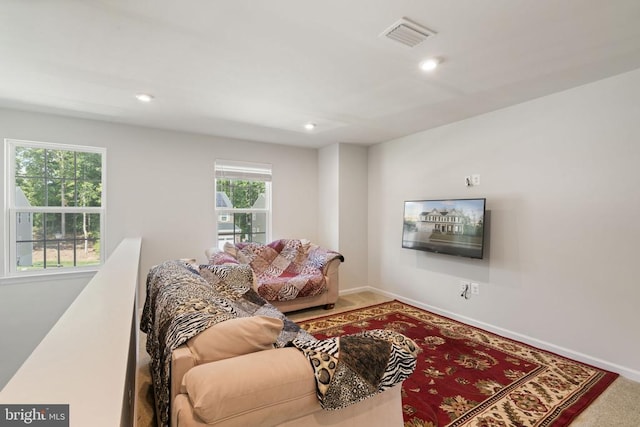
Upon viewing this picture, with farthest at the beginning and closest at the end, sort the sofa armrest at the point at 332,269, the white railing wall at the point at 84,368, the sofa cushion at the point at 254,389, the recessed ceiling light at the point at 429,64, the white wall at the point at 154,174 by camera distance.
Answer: the sofa armrest at the point at 332,269 → the white wall at the point at 154,174 → the recessed ceiling light at the point at 429,64 → the sofa cushion at the point at 254,389 → the white railing wall at the point at 84,368

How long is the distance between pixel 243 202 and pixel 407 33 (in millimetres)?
3424

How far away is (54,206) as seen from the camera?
3.48 meters

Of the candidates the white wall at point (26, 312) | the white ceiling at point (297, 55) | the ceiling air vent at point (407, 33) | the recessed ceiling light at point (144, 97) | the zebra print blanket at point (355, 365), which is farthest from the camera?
the white wall at point (26, 312)

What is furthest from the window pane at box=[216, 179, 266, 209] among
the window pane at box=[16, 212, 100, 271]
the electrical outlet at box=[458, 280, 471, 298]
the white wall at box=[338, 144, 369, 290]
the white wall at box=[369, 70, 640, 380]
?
the electrical outlet at box=[458, 280, 471, 298]

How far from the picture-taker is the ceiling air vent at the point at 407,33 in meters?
1.75

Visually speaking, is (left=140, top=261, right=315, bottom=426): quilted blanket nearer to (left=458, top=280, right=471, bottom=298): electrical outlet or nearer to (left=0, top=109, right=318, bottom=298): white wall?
(left=0, top=109, right=318, bottom=298): white wall

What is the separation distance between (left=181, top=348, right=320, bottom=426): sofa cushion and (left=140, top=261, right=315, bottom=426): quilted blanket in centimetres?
27

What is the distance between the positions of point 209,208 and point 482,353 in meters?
3.71

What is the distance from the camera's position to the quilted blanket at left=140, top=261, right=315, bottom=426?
1.37m

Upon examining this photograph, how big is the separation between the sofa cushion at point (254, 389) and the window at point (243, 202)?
136 inches

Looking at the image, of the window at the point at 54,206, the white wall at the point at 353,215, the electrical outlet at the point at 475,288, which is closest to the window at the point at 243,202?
the white wall at the point at 353,215

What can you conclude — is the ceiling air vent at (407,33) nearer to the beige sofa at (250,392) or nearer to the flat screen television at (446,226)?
the beige sofa at (250,392)

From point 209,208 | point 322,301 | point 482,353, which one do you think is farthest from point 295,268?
point 482,353

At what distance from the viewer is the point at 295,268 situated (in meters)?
4.32
